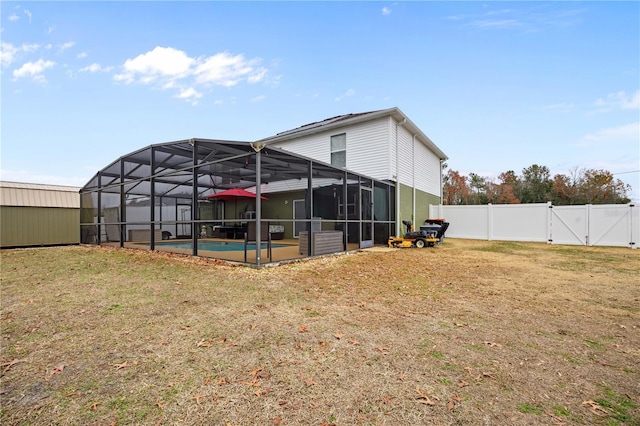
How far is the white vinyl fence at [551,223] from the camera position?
11.6 m

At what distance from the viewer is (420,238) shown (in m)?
11.2

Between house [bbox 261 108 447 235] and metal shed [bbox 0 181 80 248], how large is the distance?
10.5 metres

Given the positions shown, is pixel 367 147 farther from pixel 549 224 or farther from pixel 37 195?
pixel 37 195

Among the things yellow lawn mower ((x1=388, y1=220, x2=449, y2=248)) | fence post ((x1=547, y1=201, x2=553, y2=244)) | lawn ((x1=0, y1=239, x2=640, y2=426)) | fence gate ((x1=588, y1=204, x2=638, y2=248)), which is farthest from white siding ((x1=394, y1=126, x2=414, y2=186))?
lawn ((x1=0, y1=239, x2=640, y2=426))

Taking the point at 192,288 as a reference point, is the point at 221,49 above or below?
above

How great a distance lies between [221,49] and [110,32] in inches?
130

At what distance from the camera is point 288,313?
359 centimetres

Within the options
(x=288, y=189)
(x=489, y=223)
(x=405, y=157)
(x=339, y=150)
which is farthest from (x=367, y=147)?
(x=489, y=223)

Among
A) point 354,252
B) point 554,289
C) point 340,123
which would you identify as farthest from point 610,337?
point 340,123

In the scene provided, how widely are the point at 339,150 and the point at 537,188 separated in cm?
2523

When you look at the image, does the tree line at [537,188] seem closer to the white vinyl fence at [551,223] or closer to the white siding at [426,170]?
the white siding at [426,170]

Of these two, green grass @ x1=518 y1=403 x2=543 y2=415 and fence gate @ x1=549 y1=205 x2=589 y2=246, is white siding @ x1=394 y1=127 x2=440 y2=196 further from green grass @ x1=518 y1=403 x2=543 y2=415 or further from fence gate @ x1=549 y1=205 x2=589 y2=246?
green grass @ x1=518 y1=403 x2=543 y2=415

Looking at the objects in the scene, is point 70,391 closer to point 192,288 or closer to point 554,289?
point 192,288

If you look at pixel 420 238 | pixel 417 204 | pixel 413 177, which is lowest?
pixel 420 238
